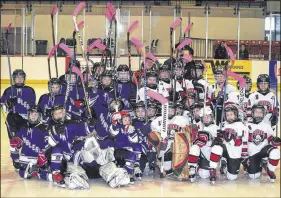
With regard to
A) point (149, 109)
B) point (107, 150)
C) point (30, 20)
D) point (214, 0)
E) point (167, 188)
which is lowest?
point (167, 188)

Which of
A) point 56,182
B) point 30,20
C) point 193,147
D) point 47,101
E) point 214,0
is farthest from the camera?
point 214,0

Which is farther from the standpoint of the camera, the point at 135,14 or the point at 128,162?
the point at 135,14

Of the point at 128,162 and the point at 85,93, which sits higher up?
the point at 85,93

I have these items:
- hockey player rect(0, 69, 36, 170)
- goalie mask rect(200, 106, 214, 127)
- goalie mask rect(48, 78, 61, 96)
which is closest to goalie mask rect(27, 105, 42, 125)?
goalie mask rect(48, 78, 61, 96)

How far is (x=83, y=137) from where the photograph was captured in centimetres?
451

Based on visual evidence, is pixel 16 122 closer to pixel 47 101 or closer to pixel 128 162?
pixel 47 101

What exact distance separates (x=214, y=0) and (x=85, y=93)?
10781 millimetres

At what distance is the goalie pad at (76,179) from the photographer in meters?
4.25

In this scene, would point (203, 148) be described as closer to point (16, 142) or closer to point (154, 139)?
point (154, 139)

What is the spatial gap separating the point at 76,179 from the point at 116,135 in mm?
502

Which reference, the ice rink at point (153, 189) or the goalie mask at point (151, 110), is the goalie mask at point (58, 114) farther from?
the goalie mask at point (151, 110)

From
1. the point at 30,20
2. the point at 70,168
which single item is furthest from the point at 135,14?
the point at 70,168

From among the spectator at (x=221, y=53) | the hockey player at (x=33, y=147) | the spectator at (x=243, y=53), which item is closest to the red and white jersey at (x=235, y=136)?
the hockey player at (x=33, y=147)

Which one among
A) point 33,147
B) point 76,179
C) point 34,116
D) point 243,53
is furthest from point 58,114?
point 243,53
